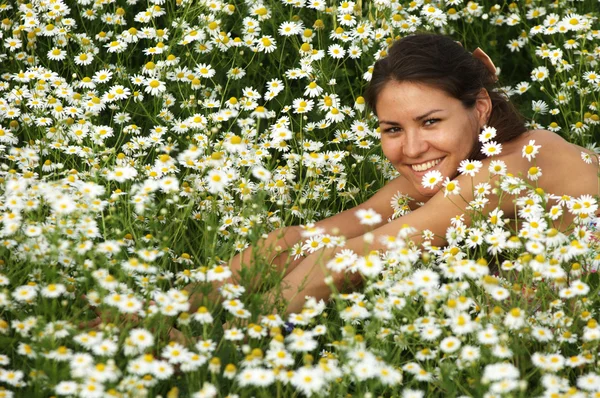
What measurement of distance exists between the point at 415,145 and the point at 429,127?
96 mm

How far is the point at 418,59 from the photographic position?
13.4 ft

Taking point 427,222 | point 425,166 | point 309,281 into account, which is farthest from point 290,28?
point 309,281

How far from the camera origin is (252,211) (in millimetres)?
3250

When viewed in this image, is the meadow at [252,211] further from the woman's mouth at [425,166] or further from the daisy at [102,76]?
the woman's mouth at [425,166]

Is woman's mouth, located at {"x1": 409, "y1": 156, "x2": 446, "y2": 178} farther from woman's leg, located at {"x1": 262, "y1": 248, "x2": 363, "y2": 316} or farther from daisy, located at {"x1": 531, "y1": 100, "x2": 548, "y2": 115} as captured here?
daisy, located at {"x1": 531, "y1": 100, "x2": 548, "y2": 115}

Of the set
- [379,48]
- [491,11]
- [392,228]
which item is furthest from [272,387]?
[491,11]

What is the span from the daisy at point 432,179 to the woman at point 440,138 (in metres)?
0.04

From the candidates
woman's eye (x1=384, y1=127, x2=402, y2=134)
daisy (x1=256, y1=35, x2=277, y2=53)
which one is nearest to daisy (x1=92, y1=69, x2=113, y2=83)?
daisy (x1=256, y1=35, x2=277, y2=53)

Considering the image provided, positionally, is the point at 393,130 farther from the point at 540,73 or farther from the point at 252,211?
the point at 540,73

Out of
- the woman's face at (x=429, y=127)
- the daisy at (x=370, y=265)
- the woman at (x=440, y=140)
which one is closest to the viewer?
the daisy at (x=370, y=265)

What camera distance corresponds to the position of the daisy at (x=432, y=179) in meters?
3.81

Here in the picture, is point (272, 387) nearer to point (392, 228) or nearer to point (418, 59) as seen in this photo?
point (392, 228)

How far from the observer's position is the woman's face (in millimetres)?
3998

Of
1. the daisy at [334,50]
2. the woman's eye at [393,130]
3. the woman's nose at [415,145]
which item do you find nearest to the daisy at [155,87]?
the daisy at [334,50]
